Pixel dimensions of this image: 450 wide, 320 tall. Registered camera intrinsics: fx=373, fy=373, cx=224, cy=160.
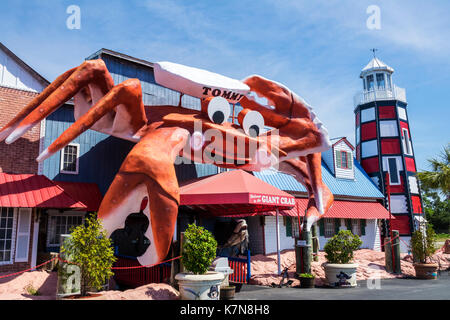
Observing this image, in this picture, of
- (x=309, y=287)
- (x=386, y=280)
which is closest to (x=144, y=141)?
(x=309, y=287)

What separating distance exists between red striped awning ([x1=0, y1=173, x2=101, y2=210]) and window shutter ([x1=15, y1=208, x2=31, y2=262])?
0.96 metres

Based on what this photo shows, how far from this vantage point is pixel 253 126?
13.3 meters

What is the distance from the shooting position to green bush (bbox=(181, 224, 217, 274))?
9.07m

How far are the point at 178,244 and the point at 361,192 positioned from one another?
17.0 m

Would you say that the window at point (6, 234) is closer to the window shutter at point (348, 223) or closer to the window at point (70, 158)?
the window at point (70, 158)

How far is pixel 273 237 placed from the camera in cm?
1920

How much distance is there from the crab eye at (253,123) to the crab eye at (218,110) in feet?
2.70

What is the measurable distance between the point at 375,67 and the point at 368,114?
4477 mm

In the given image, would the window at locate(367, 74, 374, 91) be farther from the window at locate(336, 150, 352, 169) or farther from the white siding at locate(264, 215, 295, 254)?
the white siding at locate(264, 215, 295, 254)

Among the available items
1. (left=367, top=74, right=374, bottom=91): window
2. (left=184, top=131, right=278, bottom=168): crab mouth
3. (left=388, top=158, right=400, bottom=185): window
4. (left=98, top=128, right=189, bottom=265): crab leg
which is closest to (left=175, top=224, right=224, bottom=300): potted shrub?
(left=98, top=128, right=189, bottom=265): crab leg

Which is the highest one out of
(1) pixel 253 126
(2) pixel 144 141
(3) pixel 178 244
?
(1) pixel 253 126

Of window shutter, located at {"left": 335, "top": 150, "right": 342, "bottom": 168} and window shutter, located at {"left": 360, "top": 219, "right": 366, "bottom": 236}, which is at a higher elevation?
window shutter, located at {"left": 335, "top": 150, "right": 342, "bottom": 168}
